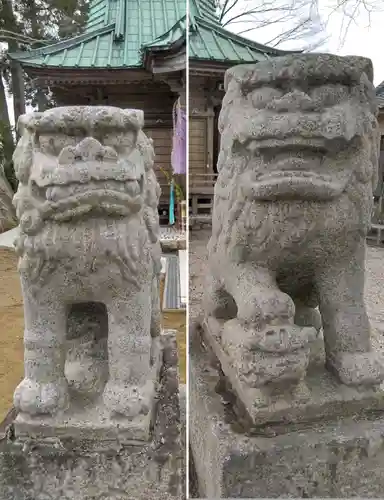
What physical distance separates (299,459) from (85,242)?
0.57m

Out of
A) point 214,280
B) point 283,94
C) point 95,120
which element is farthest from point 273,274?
point 95,120

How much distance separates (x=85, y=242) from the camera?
78 centimetres

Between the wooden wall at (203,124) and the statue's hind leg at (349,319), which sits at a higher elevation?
the wooden wall at (203,124)

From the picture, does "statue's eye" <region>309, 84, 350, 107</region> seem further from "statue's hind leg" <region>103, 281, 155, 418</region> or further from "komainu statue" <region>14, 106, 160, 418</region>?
"statue's hind leg" <region>103, 281, 155, 418</region>

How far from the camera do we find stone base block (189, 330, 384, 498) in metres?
0.83

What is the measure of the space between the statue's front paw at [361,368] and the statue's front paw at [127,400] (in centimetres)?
40

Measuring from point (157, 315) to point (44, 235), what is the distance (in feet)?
1.41

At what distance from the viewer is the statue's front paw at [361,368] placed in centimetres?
88

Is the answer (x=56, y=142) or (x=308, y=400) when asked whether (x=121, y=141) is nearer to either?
(x=56, y=142)

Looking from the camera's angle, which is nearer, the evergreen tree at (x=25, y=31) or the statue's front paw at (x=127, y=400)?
the statue's front paw at (x=127, y=400)

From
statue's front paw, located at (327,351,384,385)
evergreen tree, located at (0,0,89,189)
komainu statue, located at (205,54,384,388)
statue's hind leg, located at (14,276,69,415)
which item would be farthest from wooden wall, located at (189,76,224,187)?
evergreen tree, located at (0,0,89,189)

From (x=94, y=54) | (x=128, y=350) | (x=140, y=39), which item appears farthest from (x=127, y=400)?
(x=94, y=54)

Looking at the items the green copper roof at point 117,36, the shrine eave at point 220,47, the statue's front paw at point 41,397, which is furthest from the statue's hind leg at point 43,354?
the green copper roof at point 117,36

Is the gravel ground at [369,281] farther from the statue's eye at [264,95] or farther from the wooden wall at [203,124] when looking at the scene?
the statue's eye at [264,95]
